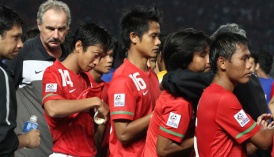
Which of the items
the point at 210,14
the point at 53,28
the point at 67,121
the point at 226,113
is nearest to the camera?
the point at 226,113

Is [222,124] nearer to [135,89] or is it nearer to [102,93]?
[135,89]

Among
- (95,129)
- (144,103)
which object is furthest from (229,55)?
(95,129)

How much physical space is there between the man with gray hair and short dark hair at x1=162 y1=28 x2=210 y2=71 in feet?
4.84

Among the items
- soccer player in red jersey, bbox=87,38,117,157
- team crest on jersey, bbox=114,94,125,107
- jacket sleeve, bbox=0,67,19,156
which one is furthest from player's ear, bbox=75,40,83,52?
jacket sleeve, bbox=0,67,19,156

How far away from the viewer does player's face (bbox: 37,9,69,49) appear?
555 centimetres

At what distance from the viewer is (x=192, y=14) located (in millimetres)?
11492

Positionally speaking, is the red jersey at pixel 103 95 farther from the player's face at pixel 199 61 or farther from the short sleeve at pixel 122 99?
the player's face at pixel 199 61

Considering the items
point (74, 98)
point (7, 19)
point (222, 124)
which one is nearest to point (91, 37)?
point (74, 98)

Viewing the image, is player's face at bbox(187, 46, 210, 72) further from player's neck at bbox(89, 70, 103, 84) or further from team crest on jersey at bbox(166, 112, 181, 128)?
player's neck at bbox(89, 70, 103, 84)

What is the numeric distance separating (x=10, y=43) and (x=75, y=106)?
2.19ft

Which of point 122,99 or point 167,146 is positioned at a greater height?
point 122,99

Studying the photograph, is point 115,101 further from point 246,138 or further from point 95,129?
point 246,138

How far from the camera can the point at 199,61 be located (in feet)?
14.0

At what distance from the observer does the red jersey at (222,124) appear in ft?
12.7
